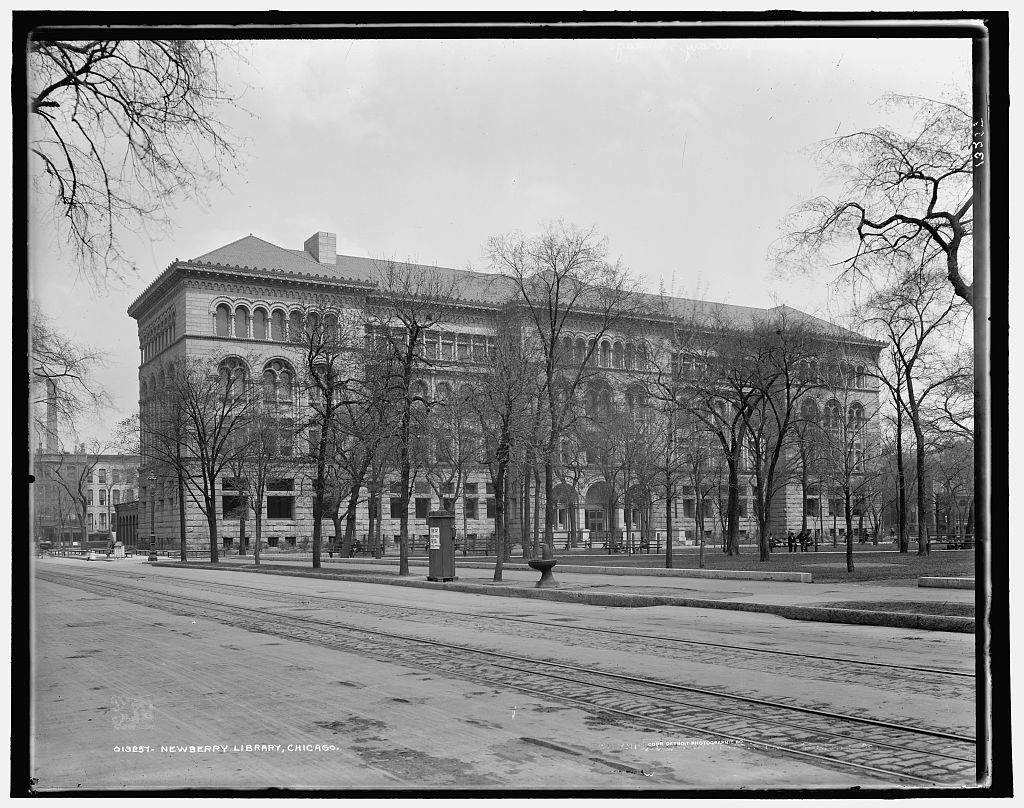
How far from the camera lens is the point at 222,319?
51.8 m

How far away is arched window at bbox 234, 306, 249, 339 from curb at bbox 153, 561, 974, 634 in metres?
26.5

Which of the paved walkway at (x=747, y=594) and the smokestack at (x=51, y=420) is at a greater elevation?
the smokestack at (x=51, y=420)

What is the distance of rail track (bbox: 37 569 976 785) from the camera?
6.41 meters

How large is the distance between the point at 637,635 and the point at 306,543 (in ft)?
187

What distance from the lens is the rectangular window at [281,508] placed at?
2803 inches

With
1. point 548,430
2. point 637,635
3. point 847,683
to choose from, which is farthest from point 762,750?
point 548,430

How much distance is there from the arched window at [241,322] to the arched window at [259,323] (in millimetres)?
796

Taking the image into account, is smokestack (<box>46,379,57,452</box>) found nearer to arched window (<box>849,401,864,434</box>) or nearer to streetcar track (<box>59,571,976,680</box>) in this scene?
streetcar track (<box>59,571,976,680</box>)

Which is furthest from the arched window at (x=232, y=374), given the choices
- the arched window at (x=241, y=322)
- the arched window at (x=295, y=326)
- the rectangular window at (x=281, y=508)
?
the rectangular window at (x=281, y=508)

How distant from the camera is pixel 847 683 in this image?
31.2 feet

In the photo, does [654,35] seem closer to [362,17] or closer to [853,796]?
[362,17]

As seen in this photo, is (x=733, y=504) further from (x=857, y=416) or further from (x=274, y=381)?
(x=274, y=381)

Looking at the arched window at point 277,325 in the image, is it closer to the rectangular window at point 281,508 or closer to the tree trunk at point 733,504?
the rectangular window at point 281,508

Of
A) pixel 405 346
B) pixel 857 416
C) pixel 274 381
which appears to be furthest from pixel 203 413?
pixel 857 416
